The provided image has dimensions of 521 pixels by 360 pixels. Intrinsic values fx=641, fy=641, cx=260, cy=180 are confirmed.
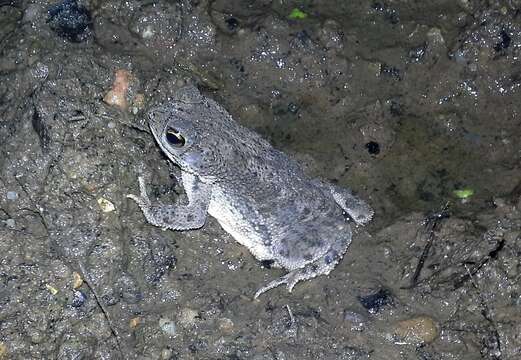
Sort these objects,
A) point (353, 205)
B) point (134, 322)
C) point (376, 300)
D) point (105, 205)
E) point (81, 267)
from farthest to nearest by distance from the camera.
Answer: point (353, 205)
point (376, 300)
point (105, 205)
point (134, 322)
point (81, 267)

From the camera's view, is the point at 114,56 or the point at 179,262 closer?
the point at 179,262

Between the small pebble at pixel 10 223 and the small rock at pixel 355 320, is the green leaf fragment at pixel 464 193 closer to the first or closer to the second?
the small rock at pixel 355 320

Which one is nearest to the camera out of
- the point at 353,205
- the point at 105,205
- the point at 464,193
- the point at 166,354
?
the point at 166,354

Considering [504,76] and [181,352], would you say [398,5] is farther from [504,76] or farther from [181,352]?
[181,352]

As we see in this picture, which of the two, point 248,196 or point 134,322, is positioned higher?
point 248,196

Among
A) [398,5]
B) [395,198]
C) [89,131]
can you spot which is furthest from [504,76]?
[89,131]

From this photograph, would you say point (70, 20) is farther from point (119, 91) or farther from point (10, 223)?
point (10, 223)

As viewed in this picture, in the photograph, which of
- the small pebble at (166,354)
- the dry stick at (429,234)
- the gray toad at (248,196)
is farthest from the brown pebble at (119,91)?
the dry stick at (429,234)

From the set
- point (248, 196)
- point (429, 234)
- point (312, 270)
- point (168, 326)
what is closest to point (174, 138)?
point (248, 196)
